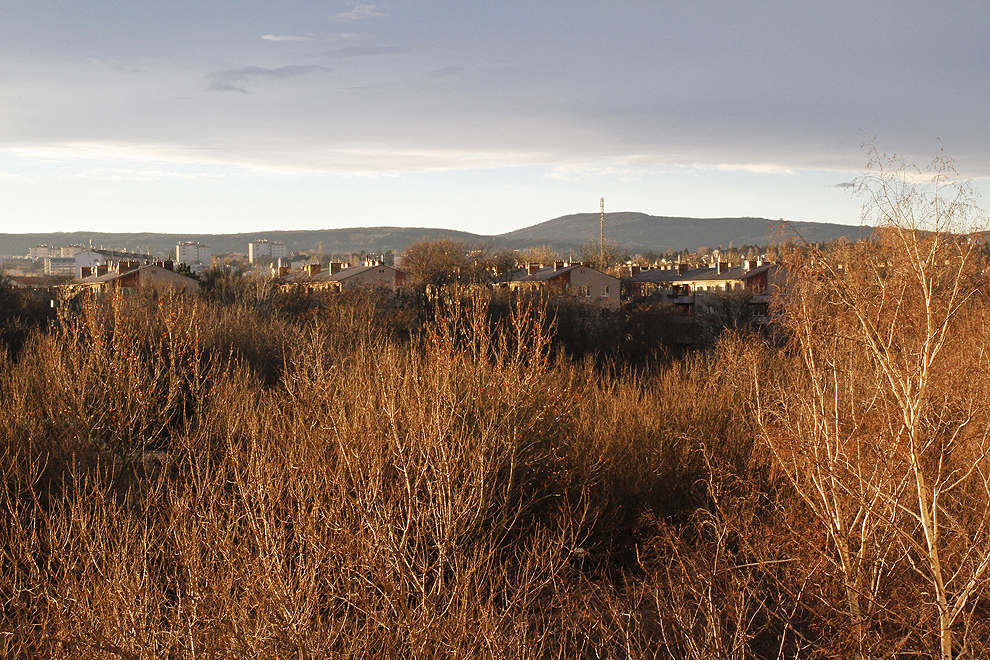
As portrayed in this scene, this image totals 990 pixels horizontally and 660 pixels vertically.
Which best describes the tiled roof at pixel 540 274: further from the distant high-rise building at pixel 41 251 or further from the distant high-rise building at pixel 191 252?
the distant high-rise building at pixel 41 251

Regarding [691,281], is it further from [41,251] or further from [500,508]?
[41,251]

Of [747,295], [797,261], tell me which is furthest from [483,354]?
[747,295]

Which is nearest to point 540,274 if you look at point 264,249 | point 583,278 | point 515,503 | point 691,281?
point 583,278

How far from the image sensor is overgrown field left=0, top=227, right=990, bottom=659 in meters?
5.67

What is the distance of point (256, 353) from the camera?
27469 millimetres

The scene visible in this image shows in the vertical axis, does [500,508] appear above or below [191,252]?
below

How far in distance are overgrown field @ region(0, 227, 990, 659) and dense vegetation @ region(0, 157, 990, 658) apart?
0.06 metres

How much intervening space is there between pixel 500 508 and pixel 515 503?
1753mm

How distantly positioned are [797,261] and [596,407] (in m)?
5.04

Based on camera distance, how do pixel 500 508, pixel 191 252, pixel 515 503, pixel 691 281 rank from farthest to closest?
1. pixel 191 252
2. pixel 691 281
3. pixel 515 503
4. pixel 500 508

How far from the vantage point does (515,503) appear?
39.1ft

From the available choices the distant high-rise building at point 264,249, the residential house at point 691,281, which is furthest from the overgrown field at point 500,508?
the distant high-rise building at point 264,249

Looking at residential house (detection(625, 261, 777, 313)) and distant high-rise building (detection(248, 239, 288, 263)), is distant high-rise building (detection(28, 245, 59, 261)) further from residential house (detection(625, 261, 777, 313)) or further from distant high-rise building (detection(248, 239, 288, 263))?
residential house (detection(625, 261, 777, 313))

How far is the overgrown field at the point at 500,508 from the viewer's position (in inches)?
223
